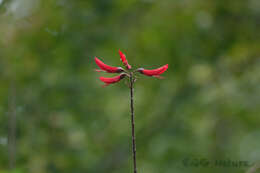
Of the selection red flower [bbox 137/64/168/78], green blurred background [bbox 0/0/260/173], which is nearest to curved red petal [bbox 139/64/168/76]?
red flower [bbox 137/64/168/78]

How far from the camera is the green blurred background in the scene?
395cm

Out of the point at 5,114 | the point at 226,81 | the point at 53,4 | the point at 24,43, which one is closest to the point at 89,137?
the point at 5,114

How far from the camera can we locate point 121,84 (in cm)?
481

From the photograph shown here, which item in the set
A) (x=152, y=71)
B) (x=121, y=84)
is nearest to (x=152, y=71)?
(x=152, y=71)

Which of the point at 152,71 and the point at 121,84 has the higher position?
the point at 152,71

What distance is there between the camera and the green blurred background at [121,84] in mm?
3949

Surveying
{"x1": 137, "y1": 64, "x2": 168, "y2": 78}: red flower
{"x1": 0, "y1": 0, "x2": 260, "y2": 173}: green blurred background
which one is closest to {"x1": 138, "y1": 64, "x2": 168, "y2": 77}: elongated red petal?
{"x1": 137, "y1": 64, "x2": 168, "y2": 78}: red flower

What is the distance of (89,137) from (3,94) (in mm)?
1343

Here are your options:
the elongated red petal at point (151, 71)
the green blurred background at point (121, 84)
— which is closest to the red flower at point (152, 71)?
the elongated red petal at point (151, 71)

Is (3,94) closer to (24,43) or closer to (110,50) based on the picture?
(24,43)

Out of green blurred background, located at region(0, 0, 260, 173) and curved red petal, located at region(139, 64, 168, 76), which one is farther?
green blurred background, located at region(0, 0, 260, 173)

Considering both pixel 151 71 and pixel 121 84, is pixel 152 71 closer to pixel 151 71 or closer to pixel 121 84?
pixel 151 71

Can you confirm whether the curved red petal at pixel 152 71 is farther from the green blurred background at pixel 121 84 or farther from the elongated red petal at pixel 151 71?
the green blurred background at pixel 121 84

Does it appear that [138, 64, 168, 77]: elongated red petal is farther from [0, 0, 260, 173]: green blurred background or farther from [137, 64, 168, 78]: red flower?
[0, 0, 260, 173]: green blurred background
